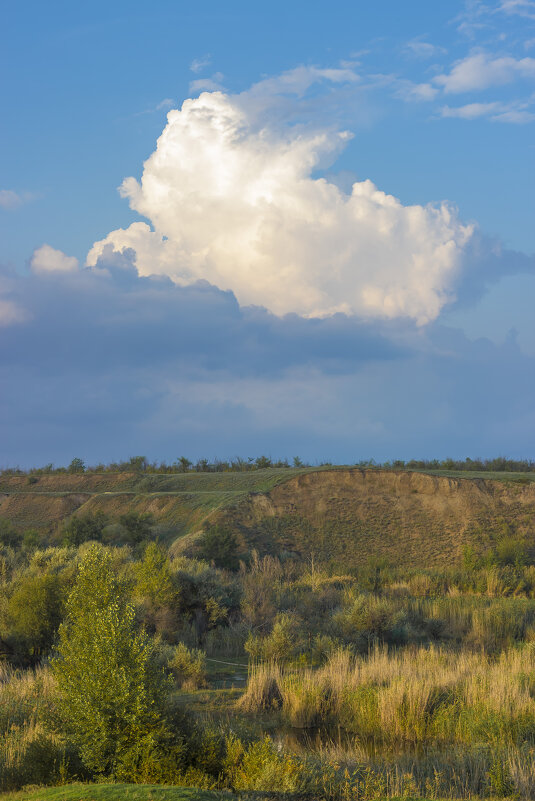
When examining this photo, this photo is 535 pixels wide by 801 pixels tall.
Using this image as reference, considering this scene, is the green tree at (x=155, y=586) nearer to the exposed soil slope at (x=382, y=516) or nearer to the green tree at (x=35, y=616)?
the green tree at (x=35, y=616)

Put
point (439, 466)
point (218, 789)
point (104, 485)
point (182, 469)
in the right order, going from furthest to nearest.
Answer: point (182, 469), point (439, 466), point (104, 485), point (218, 789)

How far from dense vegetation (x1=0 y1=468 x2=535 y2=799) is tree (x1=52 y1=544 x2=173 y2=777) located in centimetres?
2

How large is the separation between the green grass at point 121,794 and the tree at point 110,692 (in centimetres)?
72

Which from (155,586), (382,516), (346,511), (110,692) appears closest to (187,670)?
(155,586)

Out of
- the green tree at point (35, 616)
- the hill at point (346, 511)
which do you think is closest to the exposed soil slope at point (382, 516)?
the hill at point (346, 511)

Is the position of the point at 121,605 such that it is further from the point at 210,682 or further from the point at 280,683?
the point at 210,682

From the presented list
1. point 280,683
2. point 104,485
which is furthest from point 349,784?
point 104,485

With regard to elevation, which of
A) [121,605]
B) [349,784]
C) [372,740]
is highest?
[121,605]

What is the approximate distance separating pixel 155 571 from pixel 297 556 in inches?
574

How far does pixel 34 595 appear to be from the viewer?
1655cm

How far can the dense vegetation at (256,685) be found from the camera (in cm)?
766

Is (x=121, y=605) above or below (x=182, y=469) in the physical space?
below

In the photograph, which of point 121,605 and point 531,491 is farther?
point 531,491

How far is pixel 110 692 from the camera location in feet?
25.4
